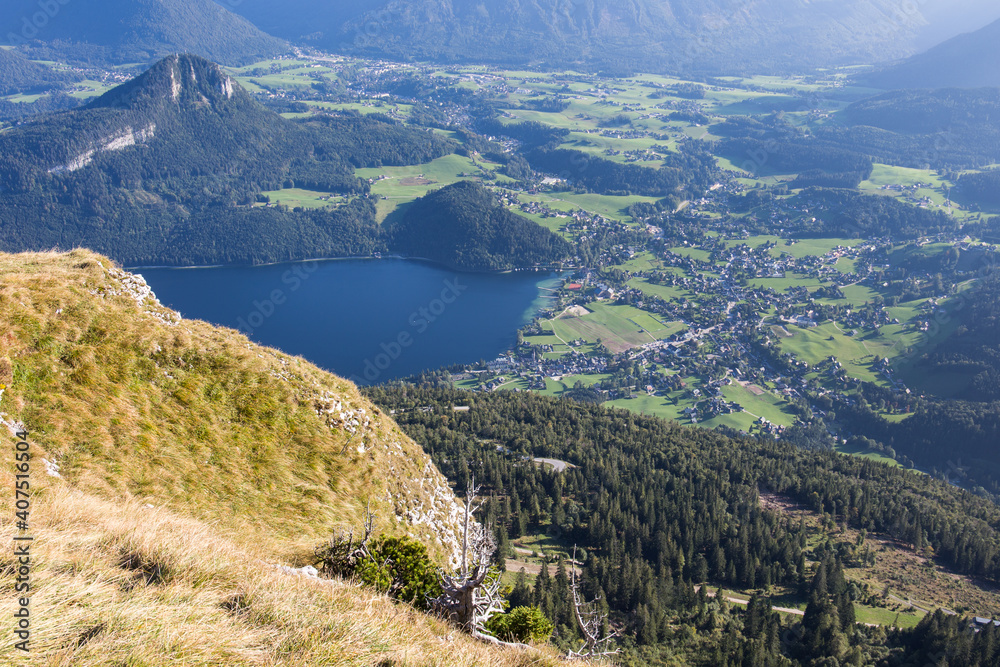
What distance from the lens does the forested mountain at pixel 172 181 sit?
14500 cm

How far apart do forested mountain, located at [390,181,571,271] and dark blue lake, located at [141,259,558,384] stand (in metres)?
4.89

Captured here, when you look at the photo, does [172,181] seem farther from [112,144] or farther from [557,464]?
[557,464]

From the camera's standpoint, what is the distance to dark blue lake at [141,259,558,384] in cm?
10344

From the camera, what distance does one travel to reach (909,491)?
5925cm

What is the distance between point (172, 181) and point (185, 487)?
18663cm

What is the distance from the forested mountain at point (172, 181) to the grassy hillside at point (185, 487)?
12969 cm

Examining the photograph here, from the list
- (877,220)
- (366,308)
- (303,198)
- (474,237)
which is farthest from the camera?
(303,198)

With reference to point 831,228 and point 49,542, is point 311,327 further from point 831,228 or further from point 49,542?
point 831,228

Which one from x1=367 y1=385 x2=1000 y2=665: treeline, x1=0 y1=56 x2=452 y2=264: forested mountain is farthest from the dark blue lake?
x1=367 y1=385 x2=1000 y2=665: treeline

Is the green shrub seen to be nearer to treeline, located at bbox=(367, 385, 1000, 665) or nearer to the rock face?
treeline, located at bbox=(367, 385, 1000, 665)

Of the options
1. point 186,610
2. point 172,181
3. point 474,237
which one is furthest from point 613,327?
point 172,181

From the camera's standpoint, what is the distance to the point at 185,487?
55.0 feet

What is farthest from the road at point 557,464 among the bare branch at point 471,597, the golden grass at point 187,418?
the bare branch at point 471,597

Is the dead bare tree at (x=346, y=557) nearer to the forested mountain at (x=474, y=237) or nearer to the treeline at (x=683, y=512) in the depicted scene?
the treeline at (x=683, y=512)
